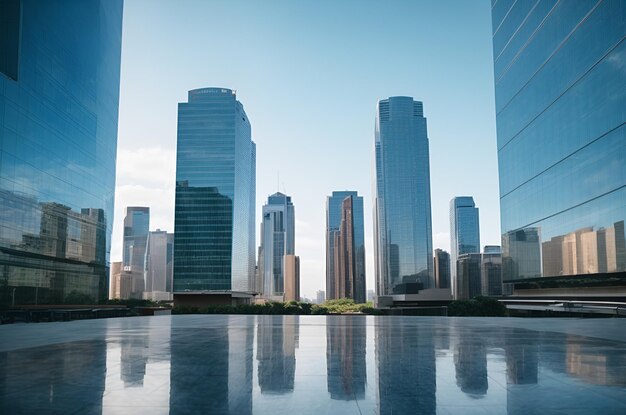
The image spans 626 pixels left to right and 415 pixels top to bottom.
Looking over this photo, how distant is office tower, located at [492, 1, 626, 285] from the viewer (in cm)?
5034

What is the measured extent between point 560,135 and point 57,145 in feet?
230

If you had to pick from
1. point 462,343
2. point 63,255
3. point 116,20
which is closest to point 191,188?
point 116,20

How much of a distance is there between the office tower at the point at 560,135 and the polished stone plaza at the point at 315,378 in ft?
145

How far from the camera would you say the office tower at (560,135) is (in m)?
50.3

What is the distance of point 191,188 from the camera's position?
14738 centimetres

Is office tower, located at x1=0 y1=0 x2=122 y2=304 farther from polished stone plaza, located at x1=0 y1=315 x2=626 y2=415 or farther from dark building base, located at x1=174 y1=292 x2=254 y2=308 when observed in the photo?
polished stone plaza, located at x1=0 y1=315 x2=626 y2=415

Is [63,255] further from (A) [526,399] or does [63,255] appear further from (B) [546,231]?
(A) [526,399]

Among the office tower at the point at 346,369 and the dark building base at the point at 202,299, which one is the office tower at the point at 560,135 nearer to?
the office tower at the point at 346,369

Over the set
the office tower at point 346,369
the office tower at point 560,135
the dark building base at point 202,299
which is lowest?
the dark building base at point 202,299

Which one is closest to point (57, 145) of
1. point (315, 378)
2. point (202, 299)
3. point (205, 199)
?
point (202, 299)

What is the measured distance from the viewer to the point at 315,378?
27.9 ft

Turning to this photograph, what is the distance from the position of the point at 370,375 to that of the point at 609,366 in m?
4.99

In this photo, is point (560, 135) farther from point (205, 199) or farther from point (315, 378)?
point (205, 199)

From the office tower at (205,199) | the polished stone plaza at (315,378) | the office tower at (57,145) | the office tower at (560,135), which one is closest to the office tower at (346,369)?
the polished stone plaza at (315,378)
